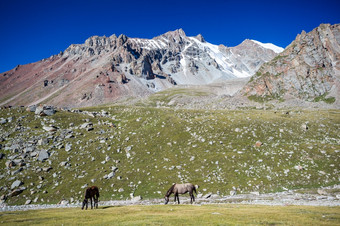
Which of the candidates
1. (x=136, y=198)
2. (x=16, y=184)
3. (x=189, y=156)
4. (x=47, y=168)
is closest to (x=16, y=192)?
(x=16, y=184)

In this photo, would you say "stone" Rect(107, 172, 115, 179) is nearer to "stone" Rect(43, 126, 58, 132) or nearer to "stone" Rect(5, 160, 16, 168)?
"stone" Rect(5, 160, 16, 168)

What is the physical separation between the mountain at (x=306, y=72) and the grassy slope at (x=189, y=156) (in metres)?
105

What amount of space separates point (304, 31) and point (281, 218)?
216115 mm

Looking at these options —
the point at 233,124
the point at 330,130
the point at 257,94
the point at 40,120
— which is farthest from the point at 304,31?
the point at 40,120

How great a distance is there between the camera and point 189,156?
46.2m

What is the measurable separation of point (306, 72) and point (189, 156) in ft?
530

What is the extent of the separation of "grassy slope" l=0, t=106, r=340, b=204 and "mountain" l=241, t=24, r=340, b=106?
4121 inches

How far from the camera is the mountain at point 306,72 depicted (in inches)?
5856

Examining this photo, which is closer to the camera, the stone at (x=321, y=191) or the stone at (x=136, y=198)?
the stone at (x=321, y=191)

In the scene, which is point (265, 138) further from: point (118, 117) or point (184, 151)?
point (118, 117)

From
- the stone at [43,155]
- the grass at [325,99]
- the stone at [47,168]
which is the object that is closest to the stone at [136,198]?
the stone at [47,168]

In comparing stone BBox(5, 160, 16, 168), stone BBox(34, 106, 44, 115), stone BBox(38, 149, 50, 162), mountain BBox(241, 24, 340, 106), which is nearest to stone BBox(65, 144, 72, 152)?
stone BBox(38, 149, 50, 162)

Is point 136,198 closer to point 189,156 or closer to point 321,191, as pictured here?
point 189,156

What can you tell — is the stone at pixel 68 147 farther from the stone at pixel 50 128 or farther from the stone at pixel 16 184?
the stone at pixel 16 184
